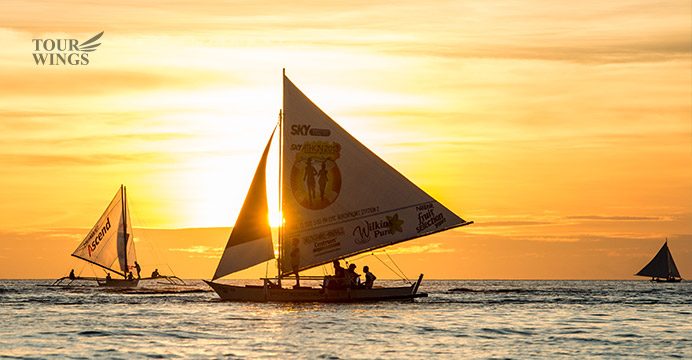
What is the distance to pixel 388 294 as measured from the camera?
193ft

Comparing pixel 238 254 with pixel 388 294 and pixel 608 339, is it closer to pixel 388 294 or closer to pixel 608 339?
pixel 388 294

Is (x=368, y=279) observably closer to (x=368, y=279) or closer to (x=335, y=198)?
(x=368, y=279)

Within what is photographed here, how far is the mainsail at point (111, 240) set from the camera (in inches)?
4345

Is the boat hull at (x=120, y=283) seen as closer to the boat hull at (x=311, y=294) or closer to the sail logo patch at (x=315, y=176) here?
the boat hull at (x=311, y=294)

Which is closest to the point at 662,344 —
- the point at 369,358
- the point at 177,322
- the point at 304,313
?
the point at 369,358

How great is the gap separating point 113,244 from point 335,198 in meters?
60.8

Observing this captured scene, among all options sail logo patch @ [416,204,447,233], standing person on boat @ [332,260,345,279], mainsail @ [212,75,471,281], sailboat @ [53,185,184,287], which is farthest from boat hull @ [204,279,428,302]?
sailboat @ [53,185,184,287]

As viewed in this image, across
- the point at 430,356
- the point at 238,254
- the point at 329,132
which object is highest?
the point at 329,132

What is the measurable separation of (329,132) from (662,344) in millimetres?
25431

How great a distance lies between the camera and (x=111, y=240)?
112m

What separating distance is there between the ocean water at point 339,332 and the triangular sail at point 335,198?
12.7ft

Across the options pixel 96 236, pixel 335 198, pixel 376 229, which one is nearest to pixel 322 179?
pixel 335 198

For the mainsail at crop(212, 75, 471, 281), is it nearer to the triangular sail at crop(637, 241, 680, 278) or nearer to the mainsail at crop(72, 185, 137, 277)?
the mainsail at crop(72, 185, 137, 277)

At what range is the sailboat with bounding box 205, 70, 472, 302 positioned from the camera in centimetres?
5638
